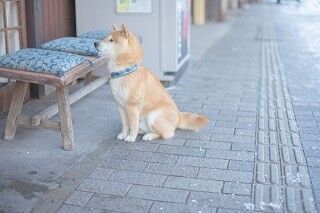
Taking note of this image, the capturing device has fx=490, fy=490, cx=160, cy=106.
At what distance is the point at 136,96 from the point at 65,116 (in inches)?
26.0

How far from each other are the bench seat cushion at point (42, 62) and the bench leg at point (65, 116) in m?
0.20

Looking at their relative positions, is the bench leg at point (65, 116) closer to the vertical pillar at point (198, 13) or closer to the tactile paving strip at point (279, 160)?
the tactile paving strip at point (279, 160)

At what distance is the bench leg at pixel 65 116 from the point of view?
424cm

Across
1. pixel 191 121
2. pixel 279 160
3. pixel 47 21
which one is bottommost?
pixel 279 160

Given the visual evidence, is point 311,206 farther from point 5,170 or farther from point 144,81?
point 5,170

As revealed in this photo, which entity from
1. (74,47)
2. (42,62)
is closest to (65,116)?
(42,62)

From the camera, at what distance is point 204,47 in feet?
35.8

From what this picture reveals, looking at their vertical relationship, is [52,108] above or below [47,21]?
below

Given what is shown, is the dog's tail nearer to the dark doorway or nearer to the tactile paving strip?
the tactile paving strip

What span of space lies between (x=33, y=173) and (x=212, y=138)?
1.82 metres

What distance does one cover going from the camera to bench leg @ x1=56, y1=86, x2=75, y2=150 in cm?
424

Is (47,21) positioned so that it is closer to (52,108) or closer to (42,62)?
(52,108)

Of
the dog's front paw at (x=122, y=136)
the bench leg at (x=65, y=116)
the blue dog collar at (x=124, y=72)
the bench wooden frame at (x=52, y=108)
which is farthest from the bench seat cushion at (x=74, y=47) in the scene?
the dog's front paw at (x=122, y=136)

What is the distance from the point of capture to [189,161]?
426 cm
